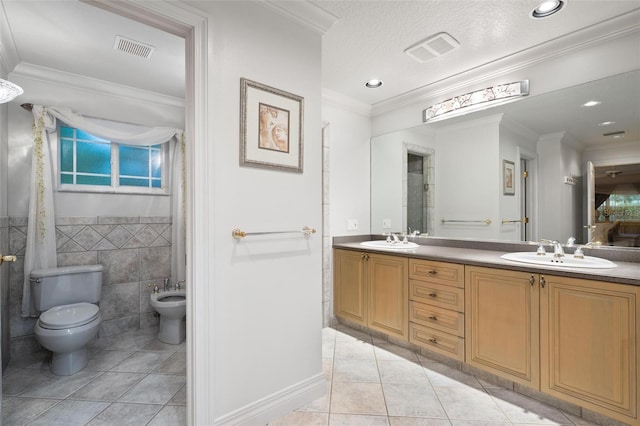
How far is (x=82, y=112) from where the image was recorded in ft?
8.86

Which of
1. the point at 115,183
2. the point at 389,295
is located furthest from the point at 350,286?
the point at 115,183

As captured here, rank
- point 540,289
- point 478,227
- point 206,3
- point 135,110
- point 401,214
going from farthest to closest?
point 401,214 < point 135,110 < point 478,227 < point 540,289 < point 206,3

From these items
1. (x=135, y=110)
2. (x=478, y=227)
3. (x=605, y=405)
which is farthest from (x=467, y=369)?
(x=135, y=110)

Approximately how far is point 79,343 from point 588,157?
3843 mm

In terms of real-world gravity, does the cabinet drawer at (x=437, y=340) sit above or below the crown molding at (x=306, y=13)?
below

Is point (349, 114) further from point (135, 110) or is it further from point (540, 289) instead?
point (540, 289)

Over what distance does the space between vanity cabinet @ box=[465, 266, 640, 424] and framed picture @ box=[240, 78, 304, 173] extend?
1.46 m

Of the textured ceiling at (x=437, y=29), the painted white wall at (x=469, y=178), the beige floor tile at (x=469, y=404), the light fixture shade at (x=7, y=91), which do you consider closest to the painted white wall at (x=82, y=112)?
the light fixture shade at (x=7, y=91)

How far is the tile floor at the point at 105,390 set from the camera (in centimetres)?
170

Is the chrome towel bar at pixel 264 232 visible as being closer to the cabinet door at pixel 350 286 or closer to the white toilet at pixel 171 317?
the cabinet door at pixel 350 286

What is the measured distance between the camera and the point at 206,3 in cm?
149

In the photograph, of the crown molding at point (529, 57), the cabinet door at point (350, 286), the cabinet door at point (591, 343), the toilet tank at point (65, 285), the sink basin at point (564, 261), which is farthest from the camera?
the cabinet door at point (350, 286)

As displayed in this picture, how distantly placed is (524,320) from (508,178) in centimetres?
121

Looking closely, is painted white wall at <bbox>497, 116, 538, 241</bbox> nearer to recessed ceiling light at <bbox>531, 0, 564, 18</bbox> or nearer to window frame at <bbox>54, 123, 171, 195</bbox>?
recessed ceiling light at <bbox>531, 0, 564, 18</bbox>
